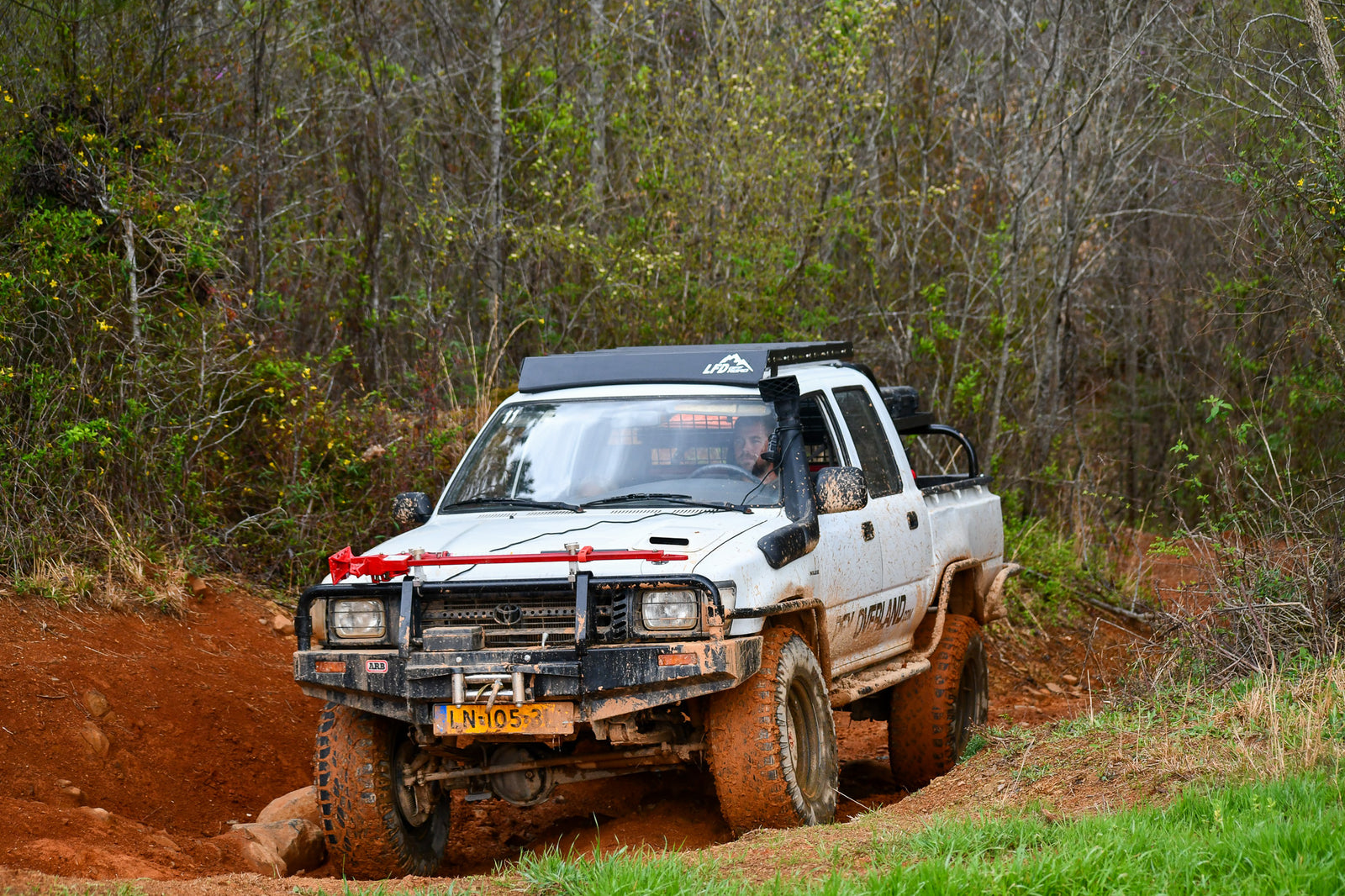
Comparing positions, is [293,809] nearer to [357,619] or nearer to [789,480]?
[357,619]

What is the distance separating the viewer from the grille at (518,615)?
5199 mm

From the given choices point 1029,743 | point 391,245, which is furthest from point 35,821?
point 391,245

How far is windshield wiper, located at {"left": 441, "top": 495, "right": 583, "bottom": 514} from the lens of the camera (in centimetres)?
616

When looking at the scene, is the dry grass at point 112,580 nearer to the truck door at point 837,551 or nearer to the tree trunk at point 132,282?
the tree trunk at point 132,282

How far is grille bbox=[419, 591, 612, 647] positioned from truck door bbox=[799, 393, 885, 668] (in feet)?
4.06

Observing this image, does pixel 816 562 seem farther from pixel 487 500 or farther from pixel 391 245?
pixel 391 245

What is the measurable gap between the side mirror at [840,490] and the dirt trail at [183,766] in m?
1.42

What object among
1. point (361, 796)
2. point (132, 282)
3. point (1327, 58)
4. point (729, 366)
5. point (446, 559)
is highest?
point (1327, 58)

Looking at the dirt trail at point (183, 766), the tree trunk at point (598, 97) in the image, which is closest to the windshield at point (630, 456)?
the dirt trail at point (183, 766)

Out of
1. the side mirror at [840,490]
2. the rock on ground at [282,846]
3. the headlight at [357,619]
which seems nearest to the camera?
the headlight at [357,619]

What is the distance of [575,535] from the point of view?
5.60m

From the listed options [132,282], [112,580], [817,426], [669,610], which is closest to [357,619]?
[669,610]

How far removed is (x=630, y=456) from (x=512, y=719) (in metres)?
1.67

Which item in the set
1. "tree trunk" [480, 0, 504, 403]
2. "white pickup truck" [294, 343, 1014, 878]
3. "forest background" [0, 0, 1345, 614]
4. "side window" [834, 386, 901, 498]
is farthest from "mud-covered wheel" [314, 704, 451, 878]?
"tree trunk" [480, 0, 504, 403]
